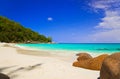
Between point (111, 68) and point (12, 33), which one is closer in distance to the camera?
point (111, 68)

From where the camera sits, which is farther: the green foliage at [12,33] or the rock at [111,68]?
the green foliage at [12,33]

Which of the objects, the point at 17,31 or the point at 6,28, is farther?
the point at 17,31

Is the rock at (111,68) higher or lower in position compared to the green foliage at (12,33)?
lower

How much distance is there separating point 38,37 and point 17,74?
148 meters

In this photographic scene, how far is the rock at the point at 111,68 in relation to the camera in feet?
19.1

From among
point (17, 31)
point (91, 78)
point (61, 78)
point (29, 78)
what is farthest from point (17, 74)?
point (17, 31)

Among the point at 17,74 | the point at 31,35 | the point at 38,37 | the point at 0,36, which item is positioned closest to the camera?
the point at 17,74

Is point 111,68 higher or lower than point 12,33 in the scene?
lower

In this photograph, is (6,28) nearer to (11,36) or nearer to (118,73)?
(11,36)

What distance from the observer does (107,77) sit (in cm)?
617

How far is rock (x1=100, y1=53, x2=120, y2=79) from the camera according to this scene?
19.1 ft

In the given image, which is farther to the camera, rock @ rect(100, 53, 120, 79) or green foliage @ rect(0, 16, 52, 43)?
green foliage @ rect(0, 16, 52, 43)

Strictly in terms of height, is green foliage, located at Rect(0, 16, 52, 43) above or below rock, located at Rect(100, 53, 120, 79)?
above

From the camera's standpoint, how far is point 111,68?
6.04 metres
